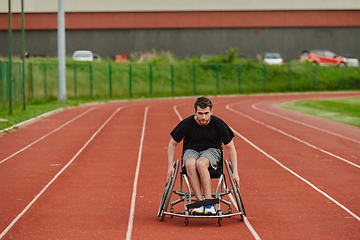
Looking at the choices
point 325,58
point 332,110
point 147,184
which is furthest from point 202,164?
point 325,58

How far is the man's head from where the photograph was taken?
6.44m

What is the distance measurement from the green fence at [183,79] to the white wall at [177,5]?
9.59m

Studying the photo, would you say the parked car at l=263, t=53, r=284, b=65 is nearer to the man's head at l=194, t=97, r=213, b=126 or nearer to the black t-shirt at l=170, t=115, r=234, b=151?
the black t-shirt at l=170, t=115, r=234, b=151

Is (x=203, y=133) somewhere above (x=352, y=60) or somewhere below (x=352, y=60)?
below

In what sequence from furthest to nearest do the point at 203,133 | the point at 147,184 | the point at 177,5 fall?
the point at 177,5, the point at 147,184, the point at 203,133

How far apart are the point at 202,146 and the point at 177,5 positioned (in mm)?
45726

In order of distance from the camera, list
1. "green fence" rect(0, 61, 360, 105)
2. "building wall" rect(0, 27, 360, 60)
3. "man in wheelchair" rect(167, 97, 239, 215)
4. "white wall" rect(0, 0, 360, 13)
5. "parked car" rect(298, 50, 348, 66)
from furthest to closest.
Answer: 1. "building wall" rect(0, 27, 360, 60)
2. "white wall" rect(0, 0, 360, 13)
3. "parked car" rect(298, 50, 348, 66)
4. "green fence" rect(0, 61, 360, 105)
5. "man in wheelchair" rect(167, 97, 239, 215)

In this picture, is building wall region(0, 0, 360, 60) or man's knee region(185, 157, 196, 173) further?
building wall region(0, 0, 360, 60)

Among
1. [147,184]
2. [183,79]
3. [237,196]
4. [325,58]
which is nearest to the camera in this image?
[237,196]

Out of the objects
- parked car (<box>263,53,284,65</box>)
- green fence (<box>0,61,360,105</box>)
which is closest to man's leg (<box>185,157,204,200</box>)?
green fence (<box>0,61,360,105</box>)

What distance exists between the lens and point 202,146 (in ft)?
22.3

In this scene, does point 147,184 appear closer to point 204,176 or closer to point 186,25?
point 204,176

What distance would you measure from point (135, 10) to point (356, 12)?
2098 centimetres

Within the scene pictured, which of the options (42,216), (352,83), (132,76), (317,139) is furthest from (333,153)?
(352,83)
